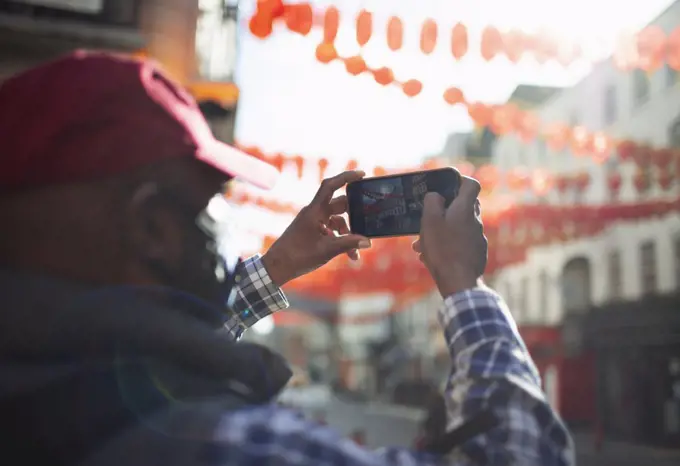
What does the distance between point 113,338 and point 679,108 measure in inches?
874

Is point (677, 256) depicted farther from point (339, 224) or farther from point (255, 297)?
point (255, 297)

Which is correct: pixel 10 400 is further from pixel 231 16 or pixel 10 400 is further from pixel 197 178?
pixel 231 16

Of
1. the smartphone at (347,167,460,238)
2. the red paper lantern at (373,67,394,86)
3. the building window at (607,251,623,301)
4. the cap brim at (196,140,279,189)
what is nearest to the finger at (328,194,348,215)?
the smartphone at (347,167,460,238)

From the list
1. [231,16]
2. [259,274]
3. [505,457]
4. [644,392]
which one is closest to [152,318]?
[505,457]

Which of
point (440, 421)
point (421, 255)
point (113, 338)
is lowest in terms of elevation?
point (440, 421)

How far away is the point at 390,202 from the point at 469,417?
70cm

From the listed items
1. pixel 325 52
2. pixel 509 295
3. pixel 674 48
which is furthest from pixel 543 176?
pixel 509 295

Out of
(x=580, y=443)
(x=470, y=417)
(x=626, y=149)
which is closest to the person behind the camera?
(x=470, y=417)

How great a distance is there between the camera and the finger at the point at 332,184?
180cm

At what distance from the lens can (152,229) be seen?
1111 millimetres

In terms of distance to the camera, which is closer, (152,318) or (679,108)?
(152,318)

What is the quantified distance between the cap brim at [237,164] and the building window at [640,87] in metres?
24.0

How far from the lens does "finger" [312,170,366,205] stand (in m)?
1.80

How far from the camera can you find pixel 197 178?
3.87ft
